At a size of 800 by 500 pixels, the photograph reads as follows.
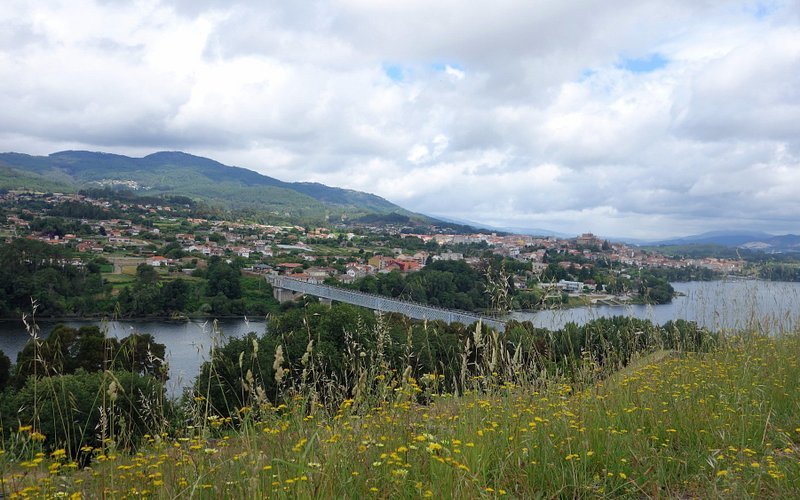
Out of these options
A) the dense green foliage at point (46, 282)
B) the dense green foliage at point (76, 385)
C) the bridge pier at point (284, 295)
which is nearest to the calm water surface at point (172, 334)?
the dense green foliage at point (46, 282)

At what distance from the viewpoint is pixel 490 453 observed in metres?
2.80

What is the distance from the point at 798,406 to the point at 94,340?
66.2 ft

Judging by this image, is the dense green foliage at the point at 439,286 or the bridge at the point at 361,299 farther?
the dense green foliage at the point at 439,286

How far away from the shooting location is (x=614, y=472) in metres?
2.78

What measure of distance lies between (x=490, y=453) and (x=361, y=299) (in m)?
40.7

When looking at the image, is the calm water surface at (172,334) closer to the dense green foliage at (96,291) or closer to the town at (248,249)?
the dense green foliage at (96,291)

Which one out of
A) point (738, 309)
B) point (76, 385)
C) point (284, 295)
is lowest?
point (284, 295)

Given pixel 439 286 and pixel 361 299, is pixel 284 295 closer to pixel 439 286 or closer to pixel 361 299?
pixel 361 299

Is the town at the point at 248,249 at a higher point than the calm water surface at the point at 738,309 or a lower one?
lower

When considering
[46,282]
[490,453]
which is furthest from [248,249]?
[490,453]

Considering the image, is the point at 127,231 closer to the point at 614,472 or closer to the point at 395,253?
the point at 395,253

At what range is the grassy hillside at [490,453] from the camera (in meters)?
2.35

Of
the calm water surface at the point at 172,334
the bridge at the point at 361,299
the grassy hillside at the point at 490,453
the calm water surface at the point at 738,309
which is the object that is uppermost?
the calm water surface at the point at 738,309

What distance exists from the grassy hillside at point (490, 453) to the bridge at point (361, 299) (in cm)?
3025
